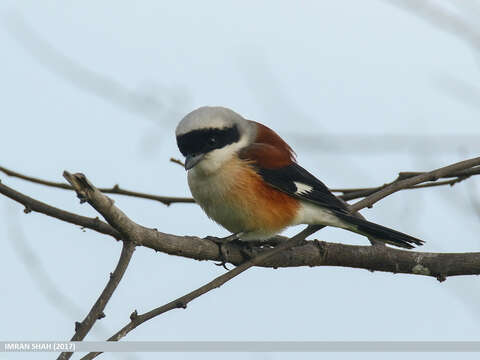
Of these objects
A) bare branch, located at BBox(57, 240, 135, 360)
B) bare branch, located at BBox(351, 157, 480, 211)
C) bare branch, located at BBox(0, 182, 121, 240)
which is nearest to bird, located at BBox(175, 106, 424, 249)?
bare branch, located at BBox(351, 157, 480, 211)

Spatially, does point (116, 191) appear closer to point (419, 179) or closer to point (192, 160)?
point (192, 160)

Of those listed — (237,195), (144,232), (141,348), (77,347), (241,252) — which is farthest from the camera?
(237,195)

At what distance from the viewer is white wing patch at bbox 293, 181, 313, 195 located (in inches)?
177

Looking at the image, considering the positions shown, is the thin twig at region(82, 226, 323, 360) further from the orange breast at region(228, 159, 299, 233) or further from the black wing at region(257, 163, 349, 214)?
the black wing at region(257, 163, 349, 214)

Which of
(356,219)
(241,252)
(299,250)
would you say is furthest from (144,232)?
(356,219)

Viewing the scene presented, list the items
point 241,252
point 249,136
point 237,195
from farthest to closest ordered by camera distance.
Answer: point 249,136 < point 237,195 < point 241,252

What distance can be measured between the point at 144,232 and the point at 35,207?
0.51 meters

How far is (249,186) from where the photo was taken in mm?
4305

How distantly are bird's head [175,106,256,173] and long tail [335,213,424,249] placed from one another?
820 millimetres

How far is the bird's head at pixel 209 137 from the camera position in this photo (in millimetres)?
A: 4117

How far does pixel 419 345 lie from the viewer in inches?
134

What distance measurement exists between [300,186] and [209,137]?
705mm

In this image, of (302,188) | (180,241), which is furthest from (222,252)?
(302,188)

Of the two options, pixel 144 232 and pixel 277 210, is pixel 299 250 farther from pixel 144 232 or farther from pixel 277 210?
pixel 144 232
